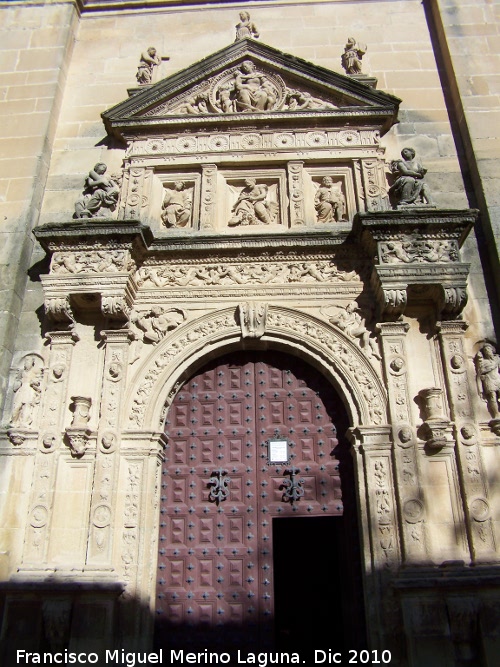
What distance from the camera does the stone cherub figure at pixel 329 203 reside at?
291 inches

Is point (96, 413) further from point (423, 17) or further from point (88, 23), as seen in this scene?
point (423, 17)

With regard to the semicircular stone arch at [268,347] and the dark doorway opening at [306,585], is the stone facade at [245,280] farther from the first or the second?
the dark doorway opening at [306,585]

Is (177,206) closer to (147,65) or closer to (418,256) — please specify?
(147,65)

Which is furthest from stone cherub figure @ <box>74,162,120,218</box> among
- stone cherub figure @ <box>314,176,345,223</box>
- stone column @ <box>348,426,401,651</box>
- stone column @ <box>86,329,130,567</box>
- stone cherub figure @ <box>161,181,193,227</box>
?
stone column @ <box>348,426,401,651</box>

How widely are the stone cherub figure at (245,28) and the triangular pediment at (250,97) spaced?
309 mm

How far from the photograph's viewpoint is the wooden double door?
5.97m

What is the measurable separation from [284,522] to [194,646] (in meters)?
2.63

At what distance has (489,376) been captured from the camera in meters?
6.30

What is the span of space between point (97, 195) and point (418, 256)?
3883 mm

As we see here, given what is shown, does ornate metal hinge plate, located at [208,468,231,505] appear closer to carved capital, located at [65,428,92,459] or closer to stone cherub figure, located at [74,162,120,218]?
carved capital, located at [65,428,92,459]

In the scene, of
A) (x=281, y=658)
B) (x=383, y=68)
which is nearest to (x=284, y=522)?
(x=281, y=658)

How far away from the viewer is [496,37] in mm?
8250

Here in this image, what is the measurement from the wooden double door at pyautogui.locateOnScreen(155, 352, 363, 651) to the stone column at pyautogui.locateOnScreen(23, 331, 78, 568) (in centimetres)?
116

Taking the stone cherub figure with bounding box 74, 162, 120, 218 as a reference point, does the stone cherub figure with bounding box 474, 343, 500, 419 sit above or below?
below
